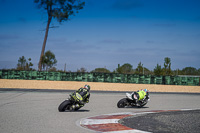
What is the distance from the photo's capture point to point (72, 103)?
9203 millimetres

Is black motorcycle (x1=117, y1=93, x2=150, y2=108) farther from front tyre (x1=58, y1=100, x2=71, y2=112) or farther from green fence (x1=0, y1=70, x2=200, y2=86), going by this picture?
green fence (x1=0, y1=70, x2=200, y2=86)

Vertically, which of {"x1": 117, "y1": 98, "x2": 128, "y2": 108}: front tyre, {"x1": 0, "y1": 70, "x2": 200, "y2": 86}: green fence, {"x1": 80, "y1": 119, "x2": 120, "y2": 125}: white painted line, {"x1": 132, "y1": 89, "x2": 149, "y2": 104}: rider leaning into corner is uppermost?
{"x1": 0, "y1": 70, "x2": 200, "y2": 86}: green fence

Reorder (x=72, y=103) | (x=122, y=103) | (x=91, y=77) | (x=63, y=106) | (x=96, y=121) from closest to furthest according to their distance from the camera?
(x=96, y=121), (x=63, y=106), (x=72, y=103), (x=122, y=103), (x=91, y=77)

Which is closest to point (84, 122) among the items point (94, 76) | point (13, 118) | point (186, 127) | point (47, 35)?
point (13, 118)

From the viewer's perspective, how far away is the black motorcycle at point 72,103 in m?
9.02

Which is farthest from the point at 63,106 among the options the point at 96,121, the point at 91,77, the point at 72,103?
the point at 91,77

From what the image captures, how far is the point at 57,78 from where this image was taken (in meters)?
31.5

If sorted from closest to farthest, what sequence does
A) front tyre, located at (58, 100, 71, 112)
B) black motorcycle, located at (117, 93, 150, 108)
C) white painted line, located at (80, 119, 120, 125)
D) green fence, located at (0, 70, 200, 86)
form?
white painted line, located at (80, 119, 120, 125), front tyre, located at (58, 100, 71, 112), black motorcycle, located at (117, 93, 150, 108), green fence, located at (0, 70, 200, 86)

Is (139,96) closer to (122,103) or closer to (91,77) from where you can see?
(122,103)

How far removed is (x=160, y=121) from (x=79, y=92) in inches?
124

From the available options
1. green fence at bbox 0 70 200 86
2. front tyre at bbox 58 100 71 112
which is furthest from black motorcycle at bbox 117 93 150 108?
green fence at bbox 0 70 200 86

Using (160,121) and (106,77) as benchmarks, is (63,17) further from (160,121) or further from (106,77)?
(160,121)

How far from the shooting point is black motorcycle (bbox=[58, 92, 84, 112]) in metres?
9.02

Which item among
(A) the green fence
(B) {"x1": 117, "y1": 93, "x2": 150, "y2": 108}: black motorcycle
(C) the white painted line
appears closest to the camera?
(C) the white painted line
